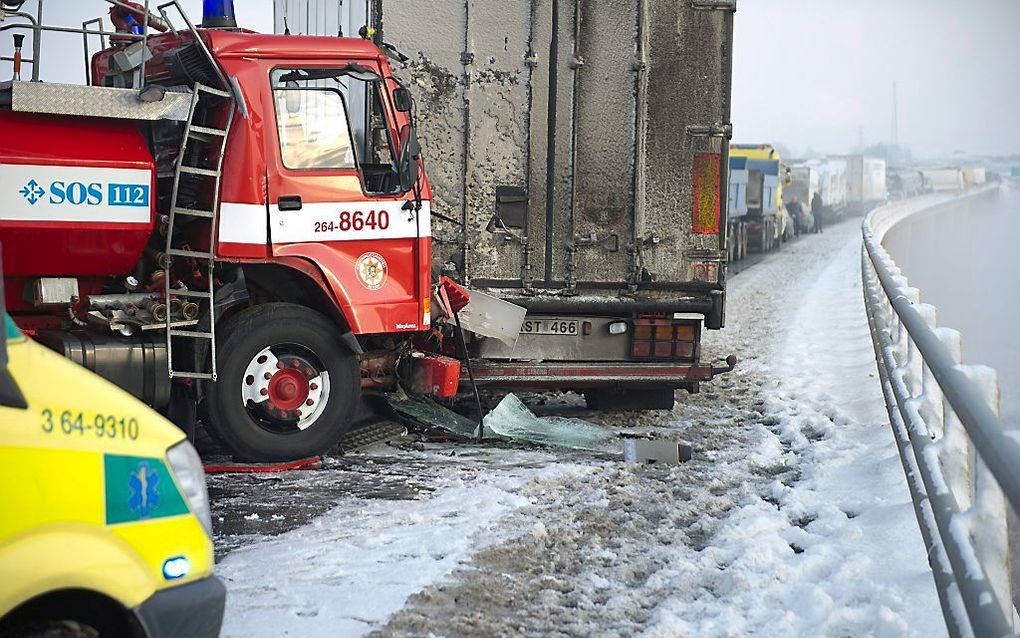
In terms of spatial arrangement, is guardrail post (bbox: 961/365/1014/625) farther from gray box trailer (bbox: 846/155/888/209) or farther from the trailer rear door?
gray box trailer (bbox: 846/155/888/209)

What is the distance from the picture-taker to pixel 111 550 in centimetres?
354

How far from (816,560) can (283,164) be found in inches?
161

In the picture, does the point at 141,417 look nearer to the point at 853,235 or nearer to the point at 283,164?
the point at 283,164

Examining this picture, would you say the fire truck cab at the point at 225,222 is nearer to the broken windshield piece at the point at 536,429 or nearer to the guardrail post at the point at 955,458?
the broken windshield piece at the point at 536,429

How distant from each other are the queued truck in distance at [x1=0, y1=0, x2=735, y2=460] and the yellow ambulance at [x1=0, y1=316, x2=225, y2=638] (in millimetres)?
4091

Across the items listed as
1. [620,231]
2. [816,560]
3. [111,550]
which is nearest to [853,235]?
[620,231]

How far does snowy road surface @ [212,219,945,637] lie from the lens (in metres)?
5.42

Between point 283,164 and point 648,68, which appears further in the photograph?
point 648,68

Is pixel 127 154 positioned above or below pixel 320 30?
below

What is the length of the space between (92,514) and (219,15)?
232 inches

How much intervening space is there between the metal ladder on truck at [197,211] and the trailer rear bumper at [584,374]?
2218 millimetres

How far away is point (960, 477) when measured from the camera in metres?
5.21

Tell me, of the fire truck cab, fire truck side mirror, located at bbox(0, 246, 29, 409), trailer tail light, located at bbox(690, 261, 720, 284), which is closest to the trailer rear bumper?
trailer tail light, located at bbox(690, 261, 720, 284)

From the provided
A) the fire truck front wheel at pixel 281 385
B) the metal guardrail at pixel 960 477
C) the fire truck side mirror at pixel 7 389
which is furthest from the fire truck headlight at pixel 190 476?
the fire truck front wheel at pixel 281 385
